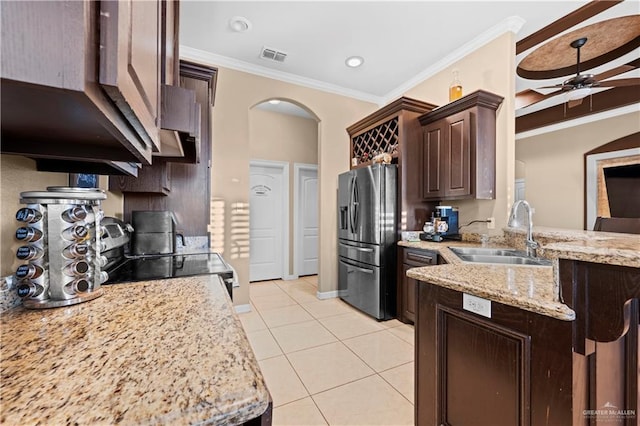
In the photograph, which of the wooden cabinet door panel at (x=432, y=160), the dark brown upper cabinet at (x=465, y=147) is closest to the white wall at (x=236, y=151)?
the wooden cabinet door panel at (x=432, y=160)

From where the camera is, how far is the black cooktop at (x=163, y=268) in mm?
1265

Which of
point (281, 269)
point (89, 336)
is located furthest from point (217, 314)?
point (281, 269)

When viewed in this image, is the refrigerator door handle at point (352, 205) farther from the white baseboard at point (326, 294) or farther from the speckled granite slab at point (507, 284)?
the speckled granite slab at point (507, 284)

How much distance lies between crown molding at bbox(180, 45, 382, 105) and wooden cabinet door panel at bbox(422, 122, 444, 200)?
4.42 feet

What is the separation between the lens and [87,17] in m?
0.37

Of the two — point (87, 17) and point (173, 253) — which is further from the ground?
point (87, 17)

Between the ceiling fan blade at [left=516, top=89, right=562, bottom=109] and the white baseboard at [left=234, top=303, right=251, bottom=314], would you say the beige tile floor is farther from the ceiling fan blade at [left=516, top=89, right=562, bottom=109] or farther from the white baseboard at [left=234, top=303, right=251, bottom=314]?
the ceiling fan blade at [left=516, top=89, right=562, bottom=109]

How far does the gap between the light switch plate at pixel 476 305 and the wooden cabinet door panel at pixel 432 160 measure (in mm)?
2006

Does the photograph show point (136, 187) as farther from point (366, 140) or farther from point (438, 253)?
point (366, 140)

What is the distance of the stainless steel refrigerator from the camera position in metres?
3.00

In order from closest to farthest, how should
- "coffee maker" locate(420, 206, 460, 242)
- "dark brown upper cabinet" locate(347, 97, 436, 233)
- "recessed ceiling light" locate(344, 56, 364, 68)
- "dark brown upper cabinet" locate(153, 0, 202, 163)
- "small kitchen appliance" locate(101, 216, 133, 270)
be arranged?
1. "dark brown upper cabinet" locate(153, 0, 202, 163)
2. "small kitchen appliance" locate(101, 216, 133, 270)
3. "coffee maker" locate(420, 206, 460, 242)
4. "dark brown upper cabinet" locate(347, 97, 436, 233)
5. "recessed ceiling light" locate(344, 56, 364, 68)

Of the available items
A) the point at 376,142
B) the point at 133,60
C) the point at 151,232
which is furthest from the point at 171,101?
the point at 376,142

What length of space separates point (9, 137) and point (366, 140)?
345cm

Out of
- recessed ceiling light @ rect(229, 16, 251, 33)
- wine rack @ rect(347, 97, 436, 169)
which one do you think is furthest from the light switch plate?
recessed ceiling light @ rect(229, 16, 251, 33)
